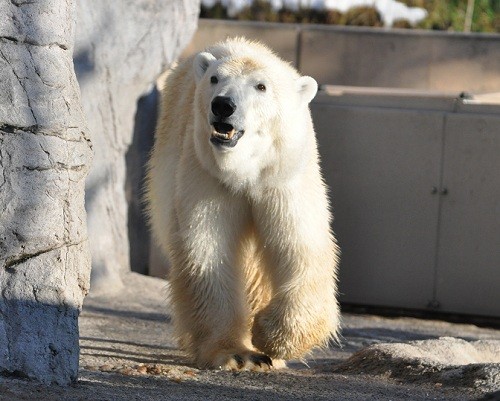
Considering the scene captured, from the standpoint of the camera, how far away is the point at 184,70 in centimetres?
685

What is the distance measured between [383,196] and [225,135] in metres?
3.74

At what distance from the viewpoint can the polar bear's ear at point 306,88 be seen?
224 inches

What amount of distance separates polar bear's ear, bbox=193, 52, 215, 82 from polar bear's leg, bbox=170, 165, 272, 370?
55cm

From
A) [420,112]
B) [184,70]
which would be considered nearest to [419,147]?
[420,112]

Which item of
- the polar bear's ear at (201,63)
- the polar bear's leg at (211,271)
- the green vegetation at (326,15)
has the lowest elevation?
the polar bear's leg at (211,271)

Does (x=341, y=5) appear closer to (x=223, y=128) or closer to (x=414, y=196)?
(x=414, y=196)

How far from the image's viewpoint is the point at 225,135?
5238 mm

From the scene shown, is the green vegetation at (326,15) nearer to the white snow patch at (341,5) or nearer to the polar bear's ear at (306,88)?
the white snow patch at (341,5)

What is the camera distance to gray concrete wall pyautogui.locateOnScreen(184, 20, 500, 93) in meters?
11.4

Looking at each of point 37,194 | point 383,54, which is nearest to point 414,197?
point 383,54

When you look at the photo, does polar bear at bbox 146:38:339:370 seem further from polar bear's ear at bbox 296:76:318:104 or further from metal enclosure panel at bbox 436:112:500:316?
metal enclosure panel at bbox 436:112:500:316

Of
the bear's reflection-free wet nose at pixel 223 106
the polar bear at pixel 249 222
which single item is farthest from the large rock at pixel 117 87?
the bear's reflection-free wet nose at pixel 223 106

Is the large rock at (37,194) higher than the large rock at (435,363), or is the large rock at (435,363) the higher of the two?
the large rock at (37,194)

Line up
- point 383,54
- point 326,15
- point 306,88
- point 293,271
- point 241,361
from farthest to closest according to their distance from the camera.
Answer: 1. point 326,15
2. point 383,54
3. point 306,88
4. point 293,271
5. point 241,361
